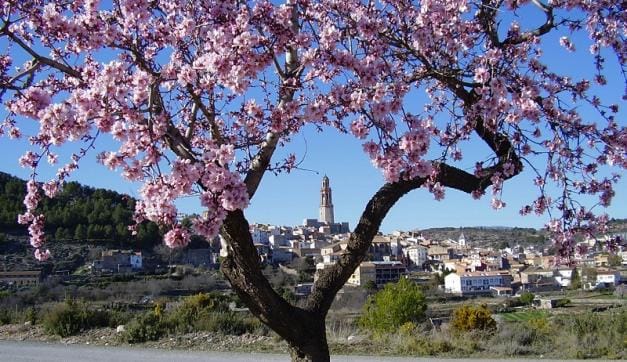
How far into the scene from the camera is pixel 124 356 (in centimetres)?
1084

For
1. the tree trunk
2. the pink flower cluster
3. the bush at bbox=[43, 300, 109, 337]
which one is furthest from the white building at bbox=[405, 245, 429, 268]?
the pink flower cluster

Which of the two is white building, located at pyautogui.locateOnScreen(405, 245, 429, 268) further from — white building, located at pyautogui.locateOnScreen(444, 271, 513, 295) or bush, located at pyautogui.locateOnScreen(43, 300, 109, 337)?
bush, located at pyautogui.locateOnScreen(43, 300, 109, 337)

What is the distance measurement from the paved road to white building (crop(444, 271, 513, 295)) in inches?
2287

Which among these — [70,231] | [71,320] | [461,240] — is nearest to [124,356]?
[71,320]

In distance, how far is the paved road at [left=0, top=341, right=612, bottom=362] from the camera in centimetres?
1020

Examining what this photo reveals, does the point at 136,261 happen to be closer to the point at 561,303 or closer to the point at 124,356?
the point at 561,303

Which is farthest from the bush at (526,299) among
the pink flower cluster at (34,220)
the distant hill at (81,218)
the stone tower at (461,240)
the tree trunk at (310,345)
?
the stone tower at (461,240)

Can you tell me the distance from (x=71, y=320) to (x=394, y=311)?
24.7ft

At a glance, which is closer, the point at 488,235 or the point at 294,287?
the point at 294,287

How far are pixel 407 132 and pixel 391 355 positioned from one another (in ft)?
23.9

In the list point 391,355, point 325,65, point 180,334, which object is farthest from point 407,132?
point 180,334

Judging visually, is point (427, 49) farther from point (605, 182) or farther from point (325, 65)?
point (605, 182)

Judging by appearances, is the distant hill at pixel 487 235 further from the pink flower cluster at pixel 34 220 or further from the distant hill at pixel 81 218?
the pink flower cluster at pixel 34 220

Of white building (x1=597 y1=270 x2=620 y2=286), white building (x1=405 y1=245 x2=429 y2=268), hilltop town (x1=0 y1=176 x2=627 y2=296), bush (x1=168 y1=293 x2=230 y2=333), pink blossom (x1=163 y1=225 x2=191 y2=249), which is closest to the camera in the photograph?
pink blossom (x1=163 y1=225 x2=191 y2=249)
